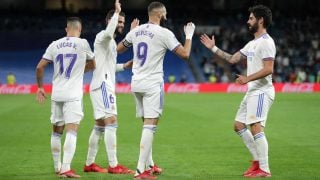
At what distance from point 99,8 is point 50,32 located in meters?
5.15

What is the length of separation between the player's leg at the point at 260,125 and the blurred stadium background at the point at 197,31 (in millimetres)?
30344

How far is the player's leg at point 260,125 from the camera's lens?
9430 millimetres

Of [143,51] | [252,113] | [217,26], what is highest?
[217,26]

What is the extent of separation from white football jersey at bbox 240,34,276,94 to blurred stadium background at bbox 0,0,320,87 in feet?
99.1

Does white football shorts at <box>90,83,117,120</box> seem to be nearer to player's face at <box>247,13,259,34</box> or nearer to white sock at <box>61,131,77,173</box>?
white sock at <box>61,131,77,173</box>

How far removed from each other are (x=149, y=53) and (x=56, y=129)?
2013 millimetres

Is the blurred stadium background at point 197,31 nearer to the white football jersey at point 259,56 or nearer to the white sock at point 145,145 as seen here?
the white football jersey at point 259,56

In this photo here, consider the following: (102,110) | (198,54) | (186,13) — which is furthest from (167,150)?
(186,13)

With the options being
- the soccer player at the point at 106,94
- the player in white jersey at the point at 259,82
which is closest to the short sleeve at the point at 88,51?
the soccer player at the point at 106,94

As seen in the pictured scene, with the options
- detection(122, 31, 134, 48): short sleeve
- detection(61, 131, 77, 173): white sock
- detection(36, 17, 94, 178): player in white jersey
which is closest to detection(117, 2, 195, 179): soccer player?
detection(122, 31, 134, 48): short sleeve

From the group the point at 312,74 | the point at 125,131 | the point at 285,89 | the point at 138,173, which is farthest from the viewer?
the point at 312,74

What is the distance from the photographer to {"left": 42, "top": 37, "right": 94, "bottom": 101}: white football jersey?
9.31m

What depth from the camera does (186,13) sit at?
49.0 metres

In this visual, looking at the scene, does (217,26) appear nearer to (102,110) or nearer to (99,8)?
(99,8)
